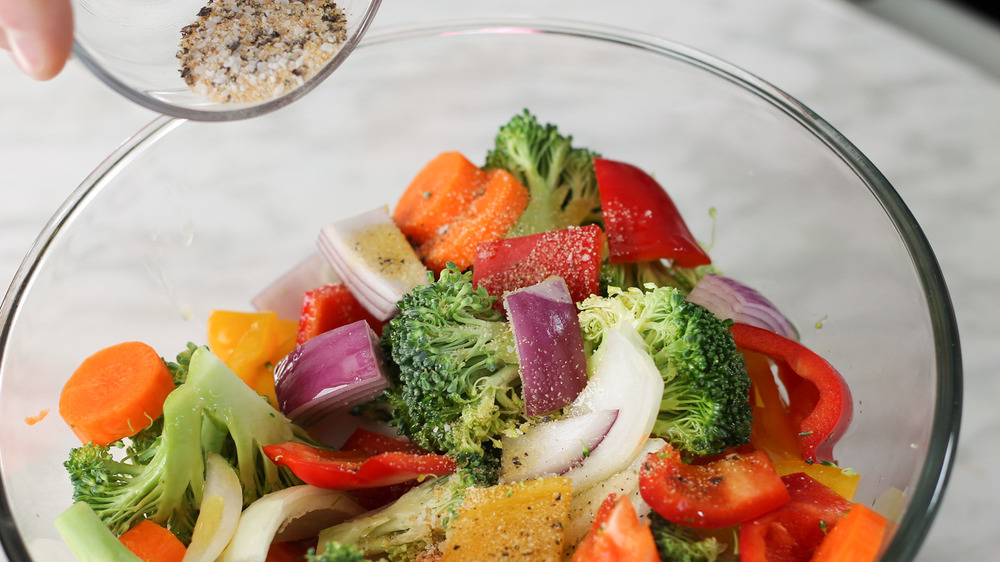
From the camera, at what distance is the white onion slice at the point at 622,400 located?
1342 mm

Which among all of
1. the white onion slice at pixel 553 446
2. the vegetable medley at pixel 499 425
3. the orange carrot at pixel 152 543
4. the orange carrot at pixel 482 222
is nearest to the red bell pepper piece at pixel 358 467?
the vegetable medley at pixel 499 425

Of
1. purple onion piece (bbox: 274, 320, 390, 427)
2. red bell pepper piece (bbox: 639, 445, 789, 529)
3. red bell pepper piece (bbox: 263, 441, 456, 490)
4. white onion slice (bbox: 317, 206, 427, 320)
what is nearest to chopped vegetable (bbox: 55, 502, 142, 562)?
red bell pepper piece (bbox: 263, 441, 456, 490)

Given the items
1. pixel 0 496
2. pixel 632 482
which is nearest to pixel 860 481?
pixel 632 482

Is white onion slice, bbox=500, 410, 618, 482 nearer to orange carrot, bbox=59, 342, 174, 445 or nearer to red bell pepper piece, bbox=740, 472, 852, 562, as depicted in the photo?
red bell pepper piece, bbox=740, 472, 852, 562

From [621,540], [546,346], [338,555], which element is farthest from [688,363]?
[338,555]

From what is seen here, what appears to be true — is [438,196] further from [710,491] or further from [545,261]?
[710,491]

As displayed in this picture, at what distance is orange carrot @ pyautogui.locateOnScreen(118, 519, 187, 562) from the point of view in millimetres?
1370

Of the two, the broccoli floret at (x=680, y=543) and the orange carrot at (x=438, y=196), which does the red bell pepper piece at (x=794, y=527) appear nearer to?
the broccoli floret at (x=680, y=543)

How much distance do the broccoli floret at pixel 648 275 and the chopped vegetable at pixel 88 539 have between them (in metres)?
0.99

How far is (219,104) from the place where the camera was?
137 cm

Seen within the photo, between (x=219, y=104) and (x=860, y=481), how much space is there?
1398 millimetres

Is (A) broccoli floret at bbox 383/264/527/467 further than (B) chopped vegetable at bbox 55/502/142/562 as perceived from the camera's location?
Yes

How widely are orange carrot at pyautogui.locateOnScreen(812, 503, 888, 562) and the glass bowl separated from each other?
1183 mm

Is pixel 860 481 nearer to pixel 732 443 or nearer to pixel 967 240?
pixel 732 443
